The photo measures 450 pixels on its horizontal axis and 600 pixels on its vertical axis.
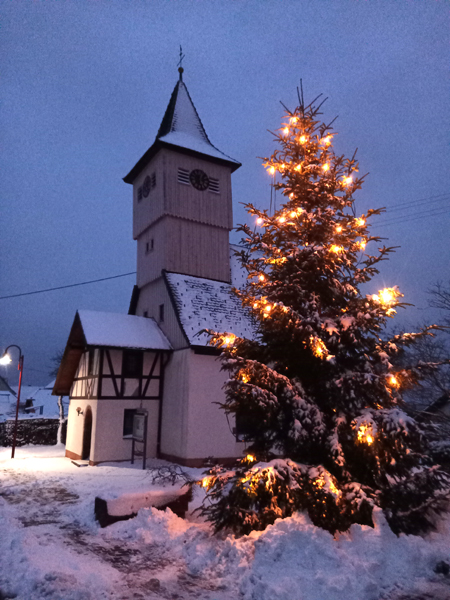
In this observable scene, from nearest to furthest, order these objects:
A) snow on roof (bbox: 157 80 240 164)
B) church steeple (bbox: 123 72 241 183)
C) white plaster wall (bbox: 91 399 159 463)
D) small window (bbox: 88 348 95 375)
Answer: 1. white plaster wall (bbox: 91 399 159 463)
2. small window (bbox: 88 348 95 375)
3. church steeple (bbox: 123 72 241 183)
4. snow on roof (bbox: 157 80 240 164)

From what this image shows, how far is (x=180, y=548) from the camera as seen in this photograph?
7.43 metres

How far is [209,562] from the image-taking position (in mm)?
6781

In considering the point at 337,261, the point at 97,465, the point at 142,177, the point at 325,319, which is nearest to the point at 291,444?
the point at 325,319

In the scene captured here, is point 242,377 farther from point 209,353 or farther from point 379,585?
point 209,353

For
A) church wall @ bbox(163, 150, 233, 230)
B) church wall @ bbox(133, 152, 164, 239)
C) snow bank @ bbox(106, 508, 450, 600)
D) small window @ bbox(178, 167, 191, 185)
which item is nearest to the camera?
snow bank @ bbox(106, 508, 450, 600)

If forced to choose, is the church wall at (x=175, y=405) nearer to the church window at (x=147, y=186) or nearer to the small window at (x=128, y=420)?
the small window at (x=128, y=420)

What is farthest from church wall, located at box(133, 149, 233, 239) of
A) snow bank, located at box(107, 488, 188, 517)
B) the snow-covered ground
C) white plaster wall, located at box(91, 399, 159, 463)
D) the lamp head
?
the snow-covered ground

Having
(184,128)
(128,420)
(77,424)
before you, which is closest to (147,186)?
(184,128)

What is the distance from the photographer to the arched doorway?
63.2ft

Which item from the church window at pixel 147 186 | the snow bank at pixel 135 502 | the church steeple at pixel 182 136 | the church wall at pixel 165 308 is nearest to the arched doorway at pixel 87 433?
the church wall at pixel 165 308

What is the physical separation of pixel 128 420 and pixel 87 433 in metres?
2.40

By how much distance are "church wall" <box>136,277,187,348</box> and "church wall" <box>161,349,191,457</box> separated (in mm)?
683

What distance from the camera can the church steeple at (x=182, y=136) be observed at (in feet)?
75.1

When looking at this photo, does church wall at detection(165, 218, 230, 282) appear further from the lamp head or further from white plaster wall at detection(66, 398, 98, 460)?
the lamp head
